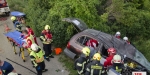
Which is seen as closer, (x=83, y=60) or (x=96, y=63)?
(x=96, y=63)

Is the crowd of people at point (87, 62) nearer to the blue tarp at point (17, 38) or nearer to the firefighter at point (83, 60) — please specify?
the firefighter at point (83, 60)

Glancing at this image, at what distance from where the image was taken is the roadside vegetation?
30.7 ft

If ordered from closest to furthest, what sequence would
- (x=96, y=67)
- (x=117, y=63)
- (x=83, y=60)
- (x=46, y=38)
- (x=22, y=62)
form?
(x=96, y=67) → (x=117, y=63) → (x=83, y=60) → (x=46, y=38) → (x=22, y=62)

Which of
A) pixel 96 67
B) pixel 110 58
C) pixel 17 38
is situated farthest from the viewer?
pixel 17 38

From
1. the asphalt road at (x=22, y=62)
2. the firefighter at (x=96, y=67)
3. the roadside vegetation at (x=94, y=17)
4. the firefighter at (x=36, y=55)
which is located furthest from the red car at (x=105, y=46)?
the firefighter at (x=36, y=55)

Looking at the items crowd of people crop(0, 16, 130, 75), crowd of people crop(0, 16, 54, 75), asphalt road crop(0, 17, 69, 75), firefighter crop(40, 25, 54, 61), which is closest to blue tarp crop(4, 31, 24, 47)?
crowd of people crop(0, 16, 54, 75)

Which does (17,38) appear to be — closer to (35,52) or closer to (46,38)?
(46,38)

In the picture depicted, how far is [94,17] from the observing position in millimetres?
9688

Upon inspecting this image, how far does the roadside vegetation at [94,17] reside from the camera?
9344 millimetres

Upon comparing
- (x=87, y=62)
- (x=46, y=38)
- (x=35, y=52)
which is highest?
(x=46, y=38)

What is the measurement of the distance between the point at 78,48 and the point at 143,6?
725 centimetres

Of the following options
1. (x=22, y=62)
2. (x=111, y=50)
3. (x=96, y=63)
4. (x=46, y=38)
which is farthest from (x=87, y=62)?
(x=22, y=62)

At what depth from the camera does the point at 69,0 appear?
32.7 ft

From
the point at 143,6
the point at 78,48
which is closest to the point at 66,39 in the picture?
the point at 78,48
